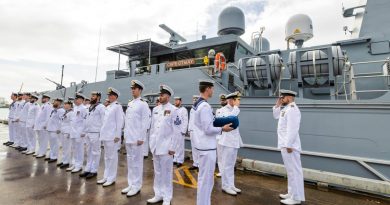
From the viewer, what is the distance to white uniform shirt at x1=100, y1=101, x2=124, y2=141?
4390 mm

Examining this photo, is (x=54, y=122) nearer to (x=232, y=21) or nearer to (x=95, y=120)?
(x=95, y=120)

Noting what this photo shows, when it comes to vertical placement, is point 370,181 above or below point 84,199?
above

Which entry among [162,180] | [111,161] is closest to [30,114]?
[111,161]

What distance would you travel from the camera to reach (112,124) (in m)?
4.45

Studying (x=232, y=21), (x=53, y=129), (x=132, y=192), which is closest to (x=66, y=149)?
(x=53, y=129)

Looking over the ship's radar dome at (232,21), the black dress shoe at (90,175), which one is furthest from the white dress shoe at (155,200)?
the ship's radar dome at (232,21)

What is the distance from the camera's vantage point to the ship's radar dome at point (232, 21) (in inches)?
424

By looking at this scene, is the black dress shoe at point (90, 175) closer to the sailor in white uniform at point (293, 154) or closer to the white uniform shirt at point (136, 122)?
the white uniform shirt at point (136, 122)

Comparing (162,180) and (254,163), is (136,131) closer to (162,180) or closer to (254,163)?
(162,180)

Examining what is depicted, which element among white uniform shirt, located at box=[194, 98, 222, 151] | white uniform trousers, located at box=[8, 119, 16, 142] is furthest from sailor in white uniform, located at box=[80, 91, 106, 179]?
white uniform trousers, located at box=[8, 119, 16, 142]

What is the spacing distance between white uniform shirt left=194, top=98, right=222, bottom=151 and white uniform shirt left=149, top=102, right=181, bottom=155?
26.1 inches

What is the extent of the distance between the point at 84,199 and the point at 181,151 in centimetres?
318

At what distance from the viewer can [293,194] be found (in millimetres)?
3564

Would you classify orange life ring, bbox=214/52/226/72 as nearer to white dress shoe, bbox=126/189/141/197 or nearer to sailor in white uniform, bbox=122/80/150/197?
sailor in white uniform, bbox=122/80/150/197
